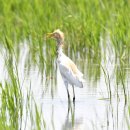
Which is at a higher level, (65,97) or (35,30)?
(35,30)

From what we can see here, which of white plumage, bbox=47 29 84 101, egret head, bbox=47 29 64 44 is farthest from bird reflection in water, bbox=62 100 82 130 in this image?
egret head, bbox=47 29 64 44

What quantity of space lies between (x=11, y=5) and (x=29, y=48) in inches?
108

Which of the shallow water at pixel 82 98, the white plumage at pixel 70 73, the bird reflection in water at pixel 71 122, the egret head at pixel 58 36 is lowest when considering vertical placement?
the bird reflection in water at pixel 71 122

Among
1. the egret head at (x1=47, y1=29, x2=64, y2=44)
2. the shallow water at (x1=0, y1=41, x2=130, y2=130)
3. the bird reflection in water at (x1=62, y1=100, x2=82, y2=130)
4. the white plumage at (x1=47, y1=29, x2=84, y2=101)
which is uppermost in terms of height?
the egret head at (x1=47, y1=29, x2=64, y2=44)

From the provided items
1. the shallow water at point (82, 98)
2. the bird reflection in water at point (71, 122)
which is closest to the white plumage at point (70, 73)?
the shallow water at point (82, 98)

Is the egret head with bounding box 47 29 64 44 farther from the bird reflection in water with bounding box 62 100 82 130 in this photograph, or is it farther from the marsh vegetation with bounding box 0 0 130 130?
the bird reflection in water with bounding box 62 100 82 130

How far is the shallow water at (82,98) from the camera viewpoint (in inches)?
308

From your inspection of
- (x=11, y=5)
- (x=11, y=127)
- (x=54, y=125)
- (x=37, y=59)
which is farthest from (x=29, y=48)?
(x=11, y=127)

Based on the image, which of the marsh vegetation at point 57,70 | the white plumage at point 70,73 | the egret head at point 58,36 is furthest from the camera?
the egret head at point 58,36

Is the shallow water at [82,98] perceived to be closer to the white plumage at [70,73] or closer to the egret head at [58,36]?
the white plumage at [70,73]

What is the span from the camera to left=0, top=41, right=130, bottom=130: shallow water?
7820 mm

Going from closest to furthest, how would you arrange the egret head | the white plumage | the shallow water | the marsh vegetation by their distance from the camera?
the marsh vegetation → the shallow water → the white plumage → the egret head

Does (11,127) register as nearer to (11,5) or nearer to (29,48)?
(29,48)

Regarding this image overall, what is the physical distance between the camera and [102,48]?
11789mm
